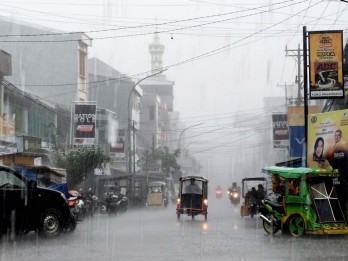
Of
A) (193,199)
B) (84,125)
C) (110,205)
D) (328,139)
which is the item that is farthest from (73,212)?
(84,125)

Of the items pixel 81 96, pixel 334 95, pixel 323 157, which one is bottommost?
pixel 323 157

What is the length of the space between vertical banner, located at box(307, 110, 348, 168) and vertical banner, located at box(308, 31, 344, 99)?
0.85 meters

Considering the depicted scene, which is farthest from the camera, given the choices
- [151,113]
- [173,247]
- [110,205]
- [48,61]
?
[151,113]

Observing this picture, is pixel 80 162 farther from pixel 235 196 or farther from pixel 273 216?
pixel 235 196

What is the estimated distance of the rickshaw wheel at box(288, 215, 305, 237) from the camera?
18281mm

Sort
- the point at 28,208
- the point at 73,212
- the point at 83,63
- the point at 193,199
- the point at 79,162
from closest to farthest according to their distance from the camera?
the point at 28,208 → the point at 73,212 → the point at 193,199 → the point at 79,162 → the point at 83,63

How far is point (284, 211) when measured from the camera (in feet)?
61.6

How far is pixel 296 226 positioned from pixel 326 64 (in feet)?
22.1

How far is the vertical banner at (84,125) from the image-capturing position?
37.6m

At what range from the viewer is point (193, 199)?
30.1m

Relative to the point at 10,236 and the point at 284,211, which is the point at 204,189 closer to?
the point at 284,211

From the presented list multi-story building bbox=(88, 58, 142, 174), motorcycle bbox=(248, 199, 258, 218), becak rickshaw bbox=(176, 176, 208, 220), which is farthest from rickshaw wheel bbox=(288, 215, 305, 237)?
multi-story building bbox=(88, 58, 142, 174)

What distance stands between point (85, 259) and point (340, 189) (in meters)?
11.7

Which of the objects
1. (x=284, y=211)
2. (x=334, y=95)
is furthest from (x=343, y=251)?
(x=334, y=95)
